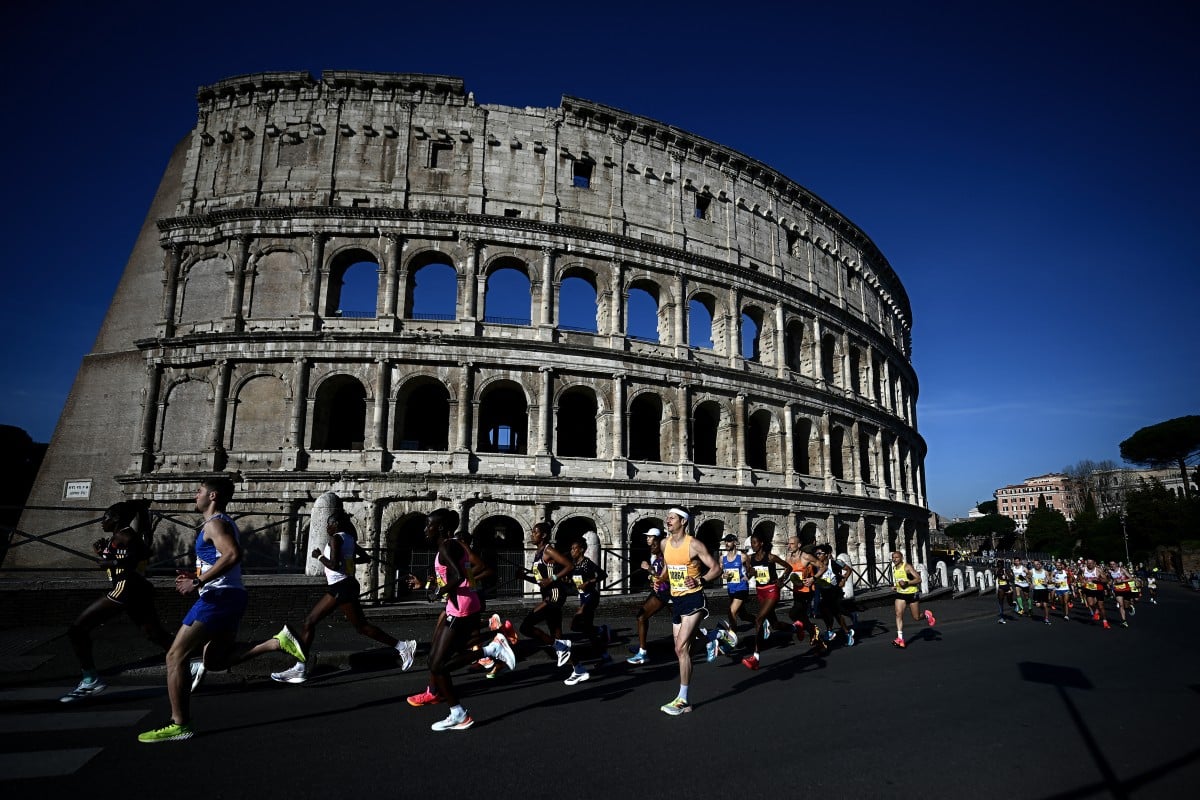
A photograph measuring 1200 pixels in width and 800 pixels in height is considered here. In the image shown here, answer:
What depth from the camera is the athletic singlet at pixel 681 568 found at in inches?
246

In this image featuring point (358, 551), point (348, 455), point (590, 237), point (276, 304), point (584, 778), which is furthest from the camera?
point (590, 237)

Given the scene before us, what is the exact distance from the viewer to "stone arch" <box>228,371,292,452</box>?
19.4 meters

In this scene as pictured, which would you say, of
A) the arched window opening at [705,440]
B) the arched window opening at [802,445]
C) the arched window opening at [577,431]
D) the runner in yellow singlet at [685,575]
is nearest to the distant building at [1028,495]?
the arched window opening at [802,445]

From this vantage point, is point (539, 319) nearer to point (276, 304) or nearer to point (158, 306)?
point (276, 304)

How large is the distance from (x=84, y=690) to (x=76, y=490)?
17.6m

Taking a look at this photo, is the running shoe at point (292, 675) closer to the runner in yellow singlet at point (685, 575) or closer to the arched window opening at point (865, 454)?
the runner in yellow singlet at point (685, 575)

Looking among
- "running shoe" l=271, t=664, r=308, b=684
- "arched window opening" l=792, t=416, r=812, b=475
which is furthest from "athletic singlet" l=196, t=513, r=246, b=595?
"arched window opening" l=792, t=416, r=812, b=475

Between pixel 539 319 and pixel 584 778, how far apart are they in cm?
1811

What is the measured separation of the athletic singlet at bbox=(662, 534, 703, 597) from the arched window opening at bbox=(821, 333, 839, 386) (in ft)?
79.5

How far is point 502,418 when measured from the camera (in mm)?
25094

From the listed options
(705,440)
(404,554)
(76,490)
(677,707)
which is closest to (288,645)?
(677,707)

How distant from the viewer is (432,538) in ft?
20.1

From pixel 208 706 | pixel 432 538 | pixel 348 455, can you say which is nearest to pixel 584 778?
pixel 432 538

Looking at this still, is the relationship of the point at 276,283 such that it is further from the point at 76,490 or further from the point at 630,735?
the point at 630,735
